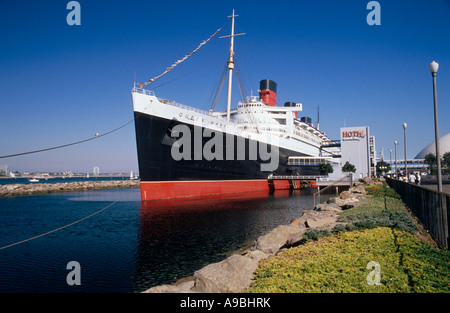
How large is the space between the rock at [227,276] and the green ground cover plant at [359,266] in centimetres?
27

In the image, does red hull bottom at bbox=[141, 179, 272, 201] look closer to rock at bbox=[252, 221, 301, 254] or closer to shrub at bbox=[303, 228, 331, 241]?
rock at bbox=[252, 221, 301, 254]

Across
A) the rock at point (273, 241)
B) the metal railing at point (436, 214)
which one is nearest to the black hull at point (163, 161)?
the rock at point (273, 241)

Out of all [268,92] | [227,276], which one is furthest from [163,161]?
[268,92]

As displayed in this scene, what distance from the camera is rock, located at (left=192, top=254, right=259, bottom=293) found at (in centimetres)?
567

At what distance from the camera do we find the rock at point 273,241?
29.6 ft

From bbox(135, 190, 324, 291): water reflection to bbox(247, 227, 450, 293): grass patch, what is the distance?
3887mm

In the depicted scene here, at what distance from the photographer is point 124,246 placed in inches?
476

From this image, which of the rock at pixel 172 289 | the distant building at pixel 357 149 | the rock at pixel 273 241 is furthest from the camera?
the distant building at pixel 357 149

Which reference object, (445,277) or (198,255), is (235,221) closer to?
(198,255)

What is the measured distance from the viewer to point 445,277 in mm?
4902

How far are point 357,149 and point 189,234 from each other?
58.5 m

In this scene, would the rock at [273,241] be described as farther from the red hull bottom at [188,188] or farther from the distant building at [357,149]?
the distant building at [357,149]
